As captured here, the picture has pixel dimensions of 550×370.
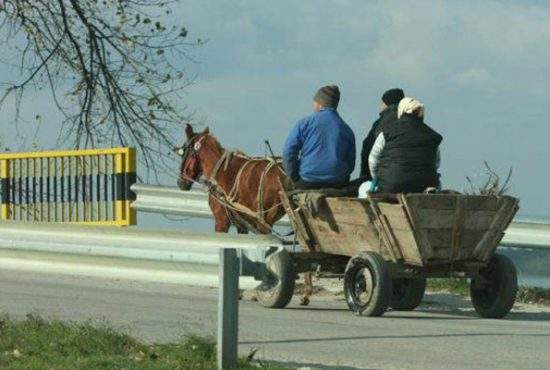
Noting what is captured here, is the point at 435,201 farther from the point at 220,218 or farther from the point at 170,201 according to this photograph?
the point at 170,201

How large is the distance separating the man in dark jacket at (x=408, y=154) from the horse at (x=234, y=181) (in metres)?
1.70

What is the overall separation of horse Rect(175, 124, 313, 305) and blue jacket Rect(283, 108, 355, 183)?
1.32ft

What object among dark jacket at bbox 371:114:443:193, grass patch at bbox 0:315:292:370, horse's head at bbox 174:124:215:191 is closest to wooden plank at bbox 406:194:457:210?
dark jacket at bbox 371:114:443:193

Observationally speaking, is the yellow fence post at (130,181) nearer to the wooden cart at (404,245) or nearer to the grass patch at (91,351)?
the wooden cart at (404,245)

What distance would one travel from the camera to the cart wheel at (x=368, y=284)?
1443cm

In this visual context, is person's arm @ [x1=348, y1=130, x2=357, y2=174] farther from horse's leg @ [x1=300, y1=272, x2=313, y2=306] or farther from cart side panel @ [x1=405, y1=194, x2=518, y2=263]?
cart side panel @ [x1=405, y1=194, x2=518, y2=263]

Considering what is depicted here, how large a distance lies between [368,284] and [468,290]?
336 centimetres

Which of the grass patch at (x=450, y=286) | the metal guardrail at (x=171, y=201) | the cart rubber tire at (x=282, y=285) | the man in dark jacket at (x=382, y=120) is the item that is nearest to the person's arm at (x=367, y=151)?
the man in dark jacket at (x=382, y=120)

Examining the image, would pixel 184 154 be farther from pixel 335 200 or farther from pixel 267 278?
pixel 267 278

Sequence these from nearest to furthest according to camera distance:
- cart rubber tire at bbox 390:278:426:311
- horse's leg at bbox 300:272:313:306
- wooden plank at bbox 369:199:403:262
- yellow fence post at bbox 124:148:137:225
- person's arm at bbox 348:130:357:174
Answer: wooden plank at bbox 369:199:403:262 < cart rubber tire at bbox 390:278:426:311 < horse's leg at bbox 300:272:313:306 < person's arm at bbox 348:130:357:174 < yellow fence post at bbox 124:148:137:225

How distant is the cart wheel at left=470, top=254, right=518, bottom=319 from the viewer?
1495cm

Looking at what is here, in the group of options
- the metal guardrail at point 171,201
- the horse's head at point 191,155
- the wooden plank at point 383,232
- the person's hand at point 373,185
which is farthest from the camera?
the metal guardrail at point 171,201

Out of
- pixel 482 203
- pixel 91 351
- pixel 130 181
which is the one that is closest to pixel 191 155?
pixel 130 181

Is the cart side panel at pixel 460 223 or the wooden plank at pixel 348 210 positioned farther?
the wooden plank at pixel 348 210
